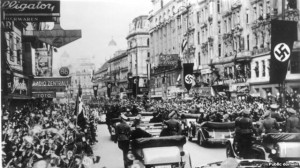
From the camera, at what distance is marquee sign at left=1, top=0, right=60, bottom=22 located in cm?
884

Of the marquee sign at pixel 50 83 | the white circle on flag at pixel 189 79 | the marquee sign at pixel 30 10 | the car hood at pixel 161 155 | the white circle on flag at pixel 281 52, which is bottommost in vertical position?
the car hood at pixel 161 155

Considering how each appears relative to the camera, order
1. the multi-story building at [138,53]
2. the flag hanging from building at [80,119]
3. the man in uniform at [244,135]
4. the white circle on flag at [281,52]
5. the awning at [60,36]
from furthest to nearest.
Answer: the multi-story building at [138,53], the white circle on flag at [281,52], the flag hanging from building at [80,119], the awning at [60,36], the man in uniform at [244,135]

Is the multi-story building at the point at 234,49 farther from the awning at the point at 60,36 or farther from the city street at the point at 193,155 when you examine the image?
the awning at the point at 60,36

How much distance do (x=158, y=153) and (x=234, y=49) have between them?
13.7 meters

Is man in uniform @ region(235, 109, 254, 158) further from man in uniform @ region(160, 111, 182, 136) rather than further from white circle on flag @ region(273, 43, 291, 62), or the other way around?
white circle on flag @ region(273, 43, 291, 62)

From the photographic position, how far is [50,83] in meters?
11.5

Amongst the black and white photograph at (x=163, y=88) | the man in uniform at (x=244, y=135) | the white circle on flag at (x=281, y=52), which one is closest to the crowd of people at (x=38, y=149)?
the black and white photograph at (x=163, y=88)

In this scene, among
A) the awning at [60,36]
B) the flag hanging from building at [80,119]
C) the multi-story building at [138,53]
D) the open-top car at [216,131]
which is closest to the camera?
the awning at [60,36]

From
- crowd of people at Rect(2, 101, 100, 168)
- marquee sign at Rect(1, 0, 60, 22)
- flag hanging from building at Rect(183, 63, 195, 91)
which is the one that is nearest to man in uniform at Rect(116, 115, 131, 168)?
crowd of people at Rect(2, 101, 100, 168)

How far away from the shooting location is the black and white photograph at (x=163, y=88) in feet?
26.7

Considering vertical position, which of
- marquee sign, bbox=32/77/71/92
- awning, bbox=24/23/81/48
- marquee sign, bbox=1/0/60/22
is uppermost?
marquee sign, bbox=1/0/60/22

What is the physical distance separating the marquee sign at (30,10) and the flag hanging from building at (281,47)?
5895mm

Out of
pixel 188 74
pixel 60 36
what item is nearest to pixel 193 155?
pixel 188 74

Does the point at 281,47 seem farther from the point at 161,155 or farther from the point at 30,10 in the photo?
the point at 30,10
